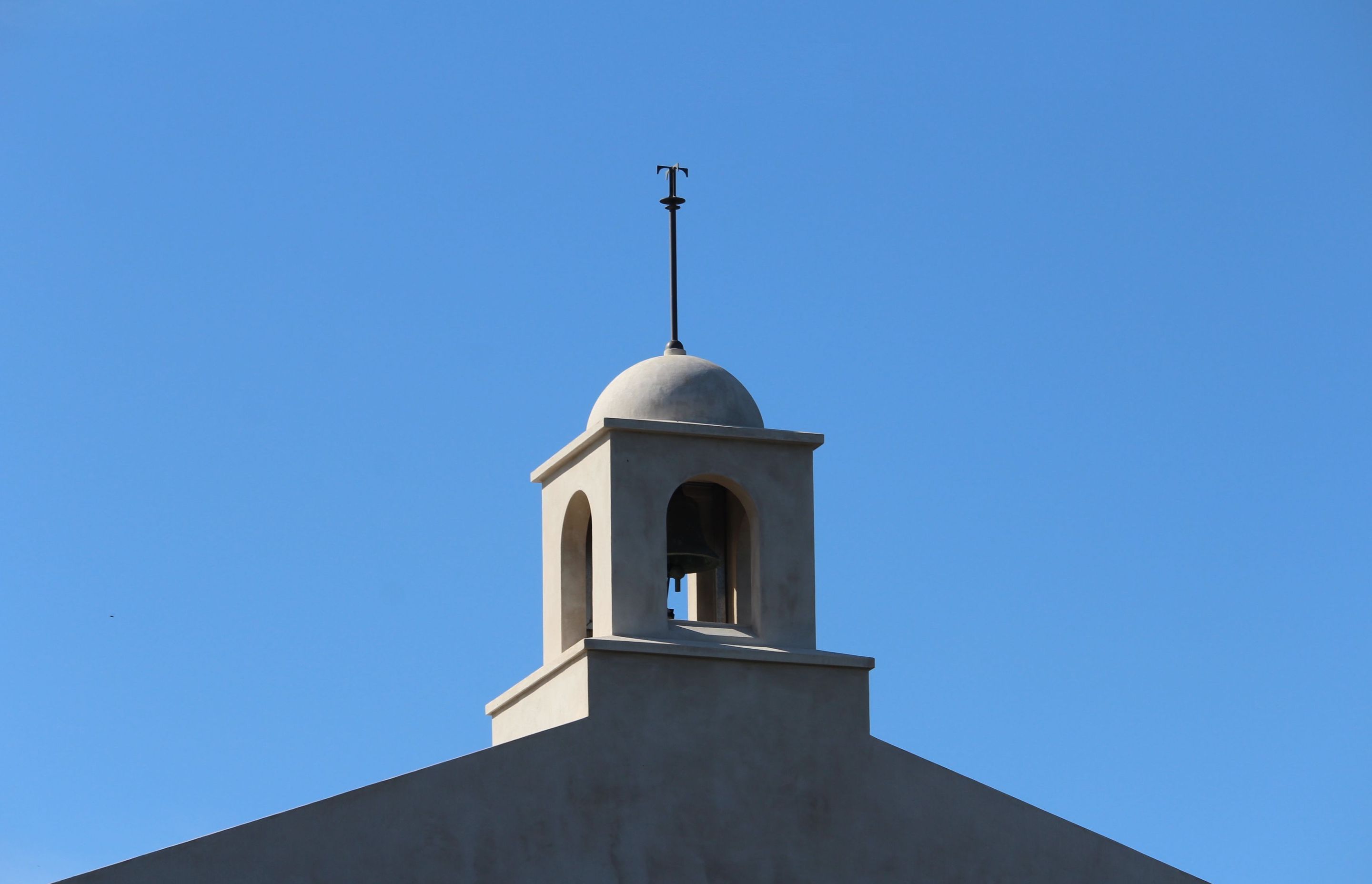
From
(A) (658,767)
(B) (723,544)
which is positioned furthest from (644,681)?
(B) (723,544)

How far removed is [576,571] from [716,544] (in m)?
1.26

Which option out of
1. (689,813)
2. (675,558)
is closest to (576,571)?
(675,558)

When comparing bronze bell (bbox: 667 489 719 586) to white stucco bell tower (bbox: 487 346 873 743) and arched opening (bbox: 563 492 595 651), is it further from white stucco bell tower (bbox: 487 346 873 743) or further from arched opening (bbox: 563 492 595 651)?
arched opening (bbox: 563 492 595 651)

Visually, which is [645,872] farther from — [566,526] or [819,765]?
[566,526]

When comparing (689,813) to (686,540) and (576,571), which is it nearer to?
(686,540)

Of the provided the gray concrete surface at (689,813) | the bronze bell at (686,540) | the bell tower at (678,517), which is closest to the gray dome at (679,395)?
the bell tower at (678,517)

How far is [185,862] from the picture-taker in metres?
17.4

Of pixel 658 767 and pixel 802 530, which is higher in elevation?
pixel 802 530

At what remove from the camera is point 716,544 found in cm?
2106

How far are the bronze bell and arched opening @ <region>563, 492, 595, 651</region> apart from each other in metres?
0.75

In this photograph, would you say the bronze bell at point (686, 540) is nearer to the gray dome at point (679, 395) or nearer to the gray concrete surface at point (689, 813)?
the gray dome at point (679, 395)

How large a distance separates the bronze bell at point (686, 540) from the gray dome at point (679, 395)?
75 cm

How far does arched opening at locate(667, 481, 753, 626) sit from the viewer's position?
68.0ft

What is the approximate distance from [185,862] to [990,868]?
632 cm
